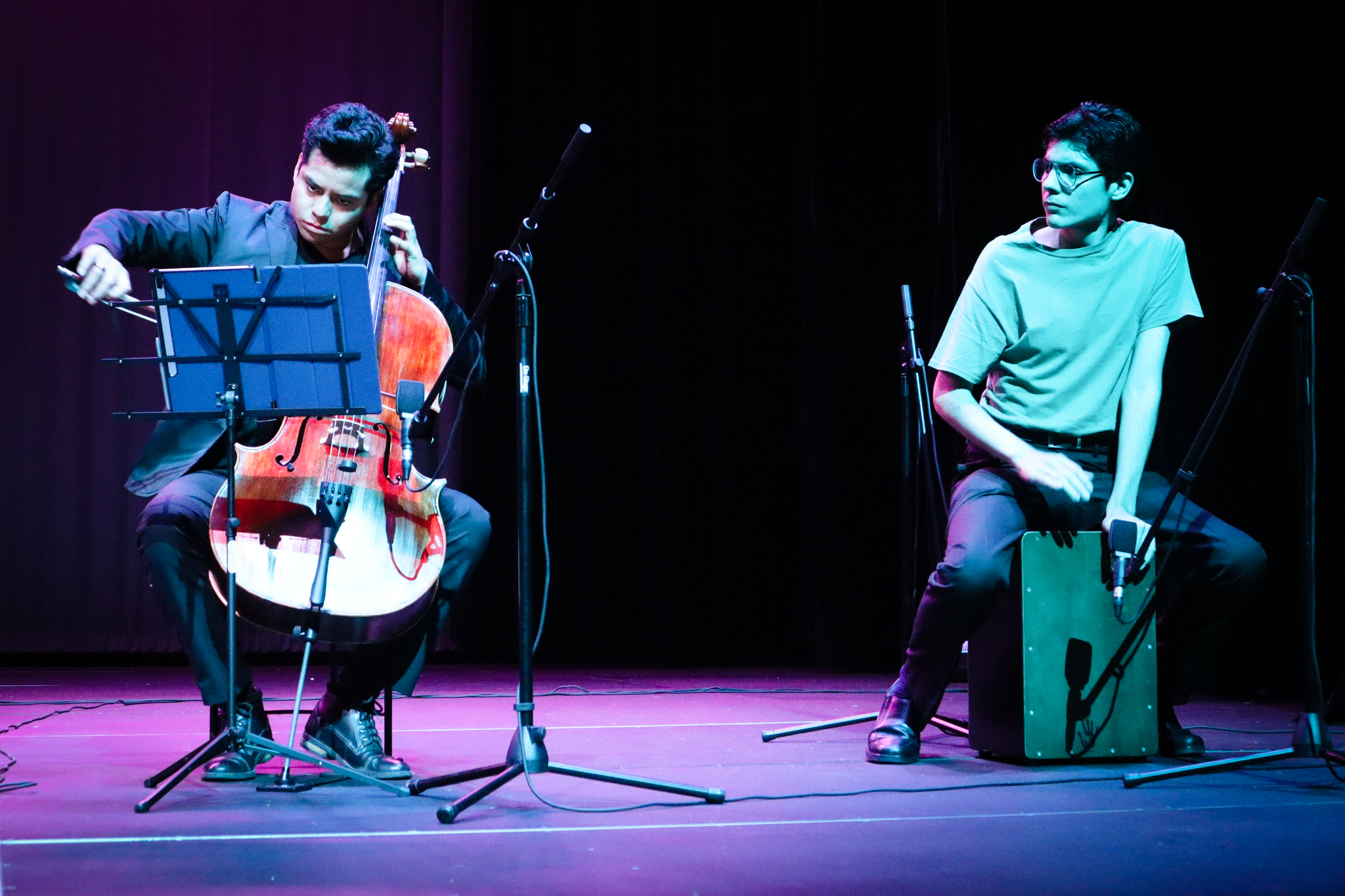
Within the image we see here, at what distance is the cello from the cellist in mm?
151

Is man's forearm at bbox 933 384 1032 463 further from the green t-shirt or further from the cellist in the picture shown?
the cellist

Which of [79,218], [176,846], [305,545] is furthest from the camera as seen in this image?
[79,218]

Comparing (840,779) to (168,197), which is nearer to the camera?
(840,779)

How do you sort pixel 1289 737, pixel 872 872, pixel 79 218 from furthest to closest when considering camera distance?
pixel 79 218, pixel 1289 737, pixel 872 872

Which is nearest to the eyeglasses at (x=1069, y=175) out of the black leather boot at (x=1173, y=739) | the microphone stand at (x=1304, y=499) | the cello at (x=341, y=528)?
the microphone stand at (x=1304, y=499)

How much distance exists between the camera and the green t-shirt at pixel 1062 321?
283cm

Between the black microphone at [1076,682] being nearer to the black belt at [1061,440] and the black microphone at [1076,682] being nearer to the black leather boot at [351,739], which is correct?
the black belt at [1061,440]

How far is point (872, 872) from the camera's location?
1721mm

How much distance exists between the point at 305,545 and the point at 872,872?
1.22m

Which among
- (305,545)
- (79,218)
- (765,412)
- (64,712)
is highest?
(79,218)

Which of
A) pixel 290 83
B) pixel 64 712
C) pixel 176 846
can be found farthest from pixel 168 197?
pixel 176 846

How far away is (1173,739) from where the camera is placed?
2.79 m

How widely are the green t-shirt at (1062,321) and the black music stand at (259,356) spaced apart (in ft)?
4.29

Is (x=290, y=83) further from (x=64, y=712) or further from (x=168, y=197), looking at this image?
(x=64, y=712)
